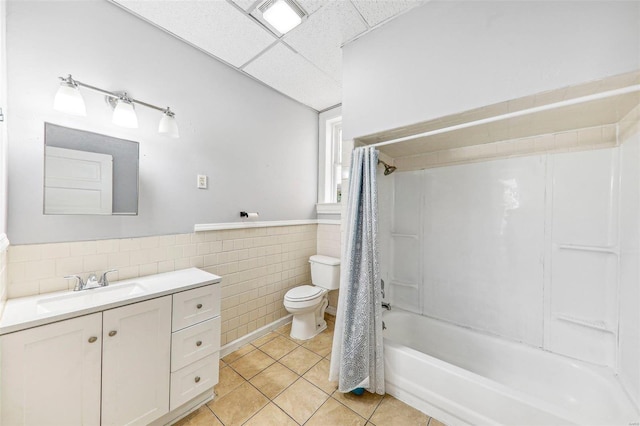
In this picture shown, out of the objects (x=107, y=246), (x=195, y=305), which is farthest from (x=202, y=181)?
(x=195, y=305)

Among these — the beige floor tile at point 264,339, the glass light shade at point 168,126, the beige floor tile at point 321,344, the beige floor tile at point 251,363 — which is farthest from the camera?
the beige floor tile at point 264,339

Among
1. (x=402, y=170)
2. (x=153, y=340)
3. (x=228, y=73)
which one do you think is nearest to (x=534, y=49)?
(x=402, y=170)

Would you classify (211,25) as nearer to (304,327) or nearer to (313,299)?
(313,299)

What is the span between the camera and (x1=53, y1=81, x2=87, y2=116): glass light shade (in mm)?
1196

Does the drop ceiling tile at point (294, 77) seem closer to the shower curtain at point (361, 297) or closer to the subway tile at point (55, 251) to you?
the shower curtain at point (361, 297)

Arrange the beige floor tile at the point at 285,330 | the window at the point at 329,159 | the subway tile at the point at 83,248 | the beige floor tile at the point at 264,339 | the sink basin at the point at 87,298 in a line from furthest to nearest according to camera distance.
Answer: the window at the point at 329,159
the beige floor tile at the point at 285,330
the beige floor tile at the point at 264,339
the subway tile at the point at 83,248
the sink basin at the point at 87,298

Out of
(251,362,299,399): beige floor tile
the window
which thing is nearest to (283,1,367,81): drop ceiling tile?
the window

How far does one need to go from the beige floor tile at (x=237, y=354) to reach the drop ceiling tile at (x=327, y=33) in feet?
8.69

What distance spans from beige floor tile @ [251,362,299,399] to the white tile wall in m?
0.48

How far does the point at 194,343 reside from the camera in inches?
56.8

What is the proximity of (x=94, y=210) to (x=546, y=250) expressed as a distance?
2.98 m

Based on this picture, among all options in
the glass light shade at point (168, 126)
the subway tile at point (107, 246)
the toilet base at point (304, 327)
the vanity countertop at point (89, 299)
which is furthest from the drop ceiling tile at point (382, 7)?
the toilet base at point (304, 327)

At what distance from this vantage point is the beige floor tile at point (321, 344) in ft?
6.81

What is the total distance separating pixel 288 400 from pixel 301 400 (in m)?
0.09
